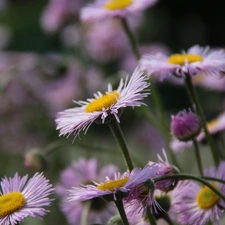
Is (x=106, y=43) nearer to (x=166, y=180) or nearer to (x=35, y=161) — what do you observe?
(x=35, y=161)

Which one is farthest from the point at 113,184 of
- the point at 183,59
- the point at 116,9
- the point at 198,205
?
the point at 116,9

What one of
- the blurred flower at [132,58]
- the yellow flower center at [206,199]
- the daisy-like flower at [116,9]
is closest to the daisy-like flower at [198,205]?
the yellow flower center at [206,199]

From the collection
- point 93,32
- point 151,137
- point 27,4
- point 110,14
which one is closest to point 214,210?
point 110,14

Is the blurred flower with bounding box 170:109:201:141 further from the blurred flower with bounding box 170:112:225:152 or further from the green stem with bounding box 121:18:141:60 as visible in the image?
the green stem with bounding box 121:18:141:60

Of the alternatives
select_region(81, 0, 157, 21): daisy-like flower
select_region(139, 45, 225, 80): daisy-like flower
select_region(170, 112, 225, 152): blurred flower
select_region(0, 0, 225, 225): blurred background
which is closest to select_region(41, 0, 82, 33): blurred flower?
select_region(0, 0, 225, 225): blurred background

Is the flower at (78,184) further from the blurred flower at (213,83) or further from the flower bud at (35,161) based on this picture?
the blurred flower at (213,83)

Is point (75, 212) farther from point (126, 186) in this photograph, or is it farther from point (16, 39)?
point (16, 39)
